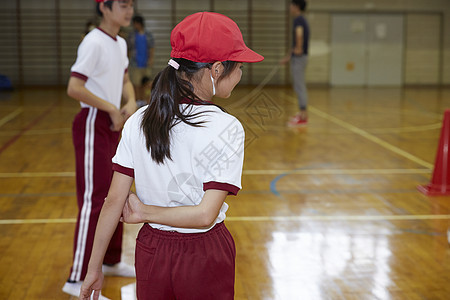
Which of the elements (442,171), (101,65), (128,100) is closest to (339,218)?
(442,171)

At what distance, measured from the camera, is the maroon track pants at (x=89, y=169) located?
2410mm

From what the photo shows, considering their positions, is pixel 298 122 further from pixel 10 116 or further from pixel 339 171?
pixel 10 116

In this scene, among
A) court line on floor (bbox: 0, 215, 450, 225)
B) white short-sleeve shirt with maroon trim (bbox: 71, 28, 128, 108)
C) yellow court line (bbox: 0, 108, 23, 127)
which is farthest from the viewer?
yellow court line (bbox: 0, 108, 23, 127)

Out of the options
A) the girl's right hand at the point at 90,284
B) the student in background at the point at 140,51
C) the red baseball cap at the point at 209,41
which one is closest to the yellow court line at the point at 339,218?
the girl's right hand at the point at 90,284

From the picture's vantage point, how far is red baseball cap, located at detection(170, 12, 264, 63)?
1.19 m

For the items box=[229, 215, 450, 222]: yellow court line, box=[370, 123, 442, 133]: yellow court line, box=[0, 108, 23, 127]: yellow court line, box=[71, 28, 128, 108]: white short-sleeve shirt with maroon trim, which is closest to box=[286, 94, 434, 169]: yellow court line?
box=[370, 123, 442, 133]: yellow court line

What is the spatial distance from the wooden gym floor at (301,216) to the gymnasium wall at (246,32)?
283 inches

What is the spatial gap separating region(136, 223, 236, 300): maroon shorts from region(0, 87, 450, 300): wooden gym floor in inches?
14.8

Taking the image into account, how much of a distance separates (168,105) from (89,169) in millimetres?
1298

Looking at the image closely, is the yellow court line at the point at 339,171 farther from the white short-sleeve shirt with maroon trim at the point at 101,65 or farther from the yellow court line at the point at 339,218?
the white short-sleeve shirt with maroon trim at the point at 101,65

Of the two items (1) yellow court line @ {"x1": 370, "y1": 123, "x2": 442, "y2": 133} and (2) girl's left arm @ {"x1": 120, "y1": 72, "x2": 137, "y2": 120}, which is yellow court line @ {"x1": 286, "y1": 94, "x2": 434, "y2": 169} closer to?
(1) yellow court line @ {"x1": 370, "y1": 123, "x2": 442, "y2": 133}

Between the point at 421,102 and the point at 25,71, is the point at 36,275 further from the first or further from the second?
the point at 25,71

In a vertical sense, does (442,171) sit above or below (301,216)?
above

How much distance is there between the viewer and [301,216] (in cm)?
371
